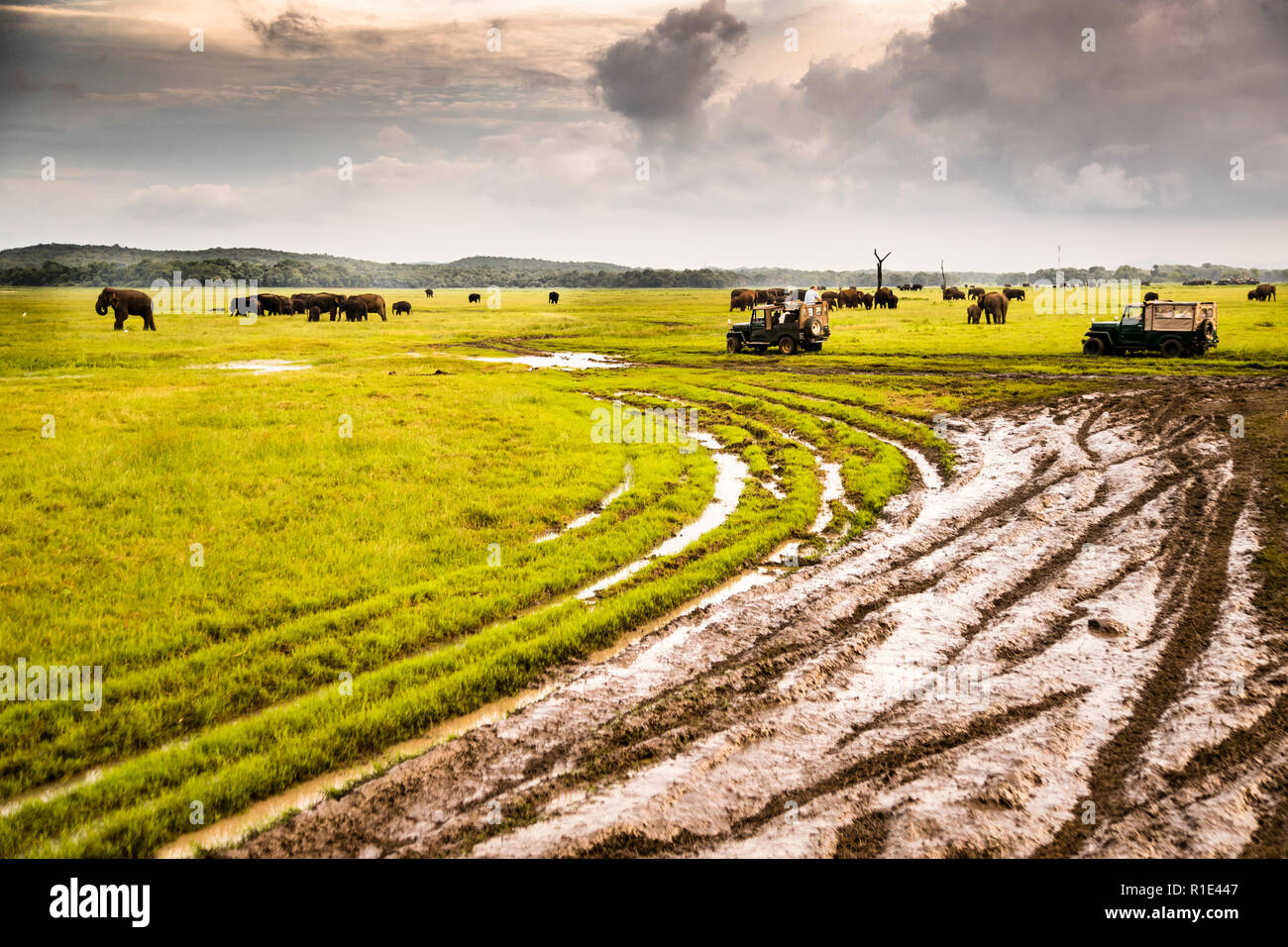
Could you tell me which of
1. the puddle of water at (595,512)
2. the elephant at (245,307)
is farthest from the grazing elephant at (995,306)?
the elephant at (245,307)

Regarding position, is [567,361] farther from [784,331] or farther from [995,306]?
[995,306]

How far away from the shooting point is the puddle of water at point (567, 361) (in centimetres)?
3606

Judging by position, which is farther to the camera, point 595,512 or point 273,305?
point 273,305

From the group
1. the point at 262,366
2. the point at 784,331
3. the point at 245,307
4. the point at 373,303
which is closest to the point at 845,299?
the point at 784,331

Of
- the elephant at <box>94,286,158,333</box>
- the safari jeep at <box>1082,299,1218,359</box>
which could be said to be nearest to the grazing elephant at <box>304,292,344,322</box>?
the elephant at <box>94,286,158,333</box>

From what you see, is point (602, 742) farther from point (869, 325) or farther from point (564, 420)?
point (869, 325)

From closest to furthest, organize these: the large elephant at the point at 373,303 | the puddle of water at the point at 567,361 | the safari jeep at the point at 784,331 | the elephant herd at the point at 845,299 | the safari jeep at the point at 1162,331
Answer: the safari jeep at the point at 1162,331 < the puddle of water at the point at 567,361 < the safari jeep at the point at 784,331 < the large elephant at the point at 373,303 < the elephant herd at the point at 845,299

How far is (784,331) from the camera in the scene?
39.7 metres

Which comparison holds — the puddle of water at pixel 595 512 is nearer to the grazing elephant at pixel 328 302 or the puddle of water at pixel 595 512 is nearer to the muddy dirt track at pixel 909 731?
the muddy dirt track at pixel 909 731

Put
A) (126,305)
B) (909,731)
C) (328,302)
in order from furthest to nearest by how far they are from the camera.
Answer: (328,302) → (126,305) → (909,731)

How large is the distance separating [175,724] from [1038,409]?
22059mm

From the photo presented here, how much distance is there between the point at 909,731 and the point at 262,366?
1424 inches

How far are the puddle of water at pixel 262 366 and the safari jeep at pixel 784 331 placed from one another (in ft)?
74.9

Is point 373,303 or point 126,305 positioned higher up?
point 373,303
